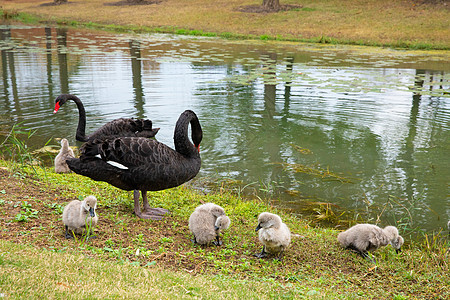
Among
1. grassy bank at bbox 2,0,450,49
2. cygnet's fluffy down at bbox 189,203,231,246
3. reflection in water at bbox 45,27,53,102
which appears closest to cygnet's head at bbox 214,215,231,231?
cygnet's fluffy down at bbox 189,203,231,246

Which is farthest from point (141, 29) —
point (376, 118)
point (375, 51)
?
point (376, 118)

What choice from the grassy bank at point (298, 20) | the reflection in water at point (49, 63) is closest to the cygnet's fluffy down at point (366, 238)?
the reflection in water at point (49, 63)

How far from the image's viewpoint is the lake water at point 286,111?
634cm

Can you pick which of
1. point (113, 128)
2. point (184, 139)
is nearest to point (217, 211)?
point (184, 139)

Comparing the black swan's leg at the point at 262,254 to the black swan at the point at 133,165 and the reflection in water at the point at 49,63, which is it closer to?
the black swan at the point at 133,165

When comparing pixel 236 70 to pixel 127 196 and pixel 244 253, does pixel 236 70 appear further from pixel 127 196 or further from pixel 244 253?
pixel 244 253

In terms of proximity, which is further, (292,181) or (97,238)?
(292,181)

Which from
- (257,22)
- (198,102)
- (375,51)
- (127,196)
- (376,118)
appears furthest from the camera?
(257,22)

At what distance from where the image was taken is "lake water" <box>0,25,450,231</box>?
6336 millimetres

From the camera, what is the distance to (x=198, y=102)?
1102 cm

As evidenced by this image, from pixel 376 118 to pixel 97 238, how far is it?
7.52 metres

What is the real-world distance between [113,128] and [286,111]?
16.6 feet

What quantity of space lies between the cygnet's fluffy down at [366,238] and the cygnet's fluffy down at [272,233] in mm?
743

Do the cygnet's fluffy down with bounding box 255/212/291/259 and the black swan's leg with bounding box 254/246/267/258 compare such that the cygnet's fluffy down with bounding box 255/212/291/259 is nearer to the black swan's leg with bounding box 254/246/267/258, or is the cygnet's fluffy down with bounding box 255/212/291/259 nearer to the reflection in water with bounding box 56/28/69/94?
the black swan's leg with bounding box 254/246/267/258
